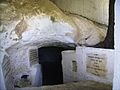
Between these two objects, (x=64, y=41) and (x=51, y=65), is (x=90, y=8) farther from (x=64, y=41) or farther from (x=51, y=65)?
(x=51, y=65)

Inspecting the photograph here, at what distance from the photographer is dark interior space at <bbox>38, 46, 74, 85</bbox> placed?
8.55 m

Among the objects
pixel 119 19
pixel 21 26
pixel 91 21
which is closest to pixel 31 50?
pixel 21 26

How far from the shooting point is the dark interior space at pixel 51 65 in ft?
28.0

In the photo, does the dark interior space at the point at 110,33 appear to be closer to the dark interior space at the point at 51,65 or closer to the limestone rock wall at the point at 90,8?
the limestone rock wall at the point at 90,8

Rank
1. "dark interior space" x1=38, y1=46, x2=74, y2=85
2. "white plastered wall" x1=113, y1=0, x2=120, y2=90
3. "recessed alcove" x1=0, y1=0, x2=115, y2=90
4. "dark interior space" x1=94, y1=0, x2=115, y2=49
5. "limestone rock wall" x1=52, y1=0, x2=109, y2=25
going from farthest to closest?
"dark interior space" x1=38, y1=46, x2=74, y2=85 < "limestone rock wall" x1=52, y1=0, x2=109, y2=25 < "dark interior space" x1=94, y1=0, x2=115, y2=49 < "recessed alcove" x1=0, y1=0, x2=115, y2=90 < "white plastered wall" x1=113, y1=0, x2=120, y2=90

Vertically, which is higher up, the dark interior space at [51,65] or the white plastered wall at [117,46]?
the white plastered wall at [117,46]

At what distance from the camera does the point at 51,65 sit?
28.4 ft

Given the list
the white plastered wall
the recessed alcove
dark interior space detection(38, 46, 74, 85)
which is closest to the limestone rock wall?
the recessed alcove

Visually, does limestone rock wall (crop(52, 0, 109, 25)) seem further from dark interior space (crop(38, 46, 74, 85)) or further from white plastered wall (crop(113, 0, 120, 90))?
white plastered wall (crop(113, 0, 120, 90))

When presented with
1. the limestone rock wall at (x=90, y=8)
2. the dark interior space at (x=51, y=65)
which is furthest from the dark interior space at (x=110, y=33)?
the dark interior space at (x=51, y=65)

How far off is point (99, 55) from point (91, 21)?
164cm

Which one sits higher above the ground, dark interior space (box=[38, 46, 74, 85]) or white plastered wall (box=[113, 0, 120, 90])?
white plastered wall (box=[113, 0, 120, 90])

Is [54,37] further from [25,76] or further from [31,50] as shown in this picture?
[25,76]

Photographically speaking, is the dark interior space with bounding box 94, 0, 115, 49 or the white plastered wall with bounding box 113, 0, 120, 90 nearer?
the white plastered wall with bounding box 113, 0, 120, 90
